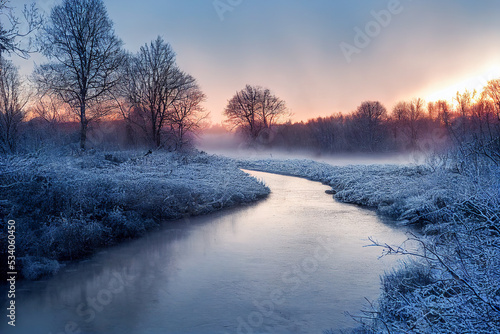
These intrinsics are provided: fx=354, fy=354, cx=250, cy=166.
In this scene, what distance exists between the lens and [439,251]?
4.55 m

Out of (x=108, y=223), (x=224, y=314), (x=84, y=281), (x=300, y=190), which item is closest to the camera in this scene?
(x=224, y=314)

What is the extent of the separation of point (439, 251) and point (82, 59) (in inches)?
723

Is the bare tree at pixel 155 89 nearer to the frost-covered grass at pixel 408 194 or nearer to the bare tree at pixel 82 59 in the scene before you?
the bare tree at pixel 82 59

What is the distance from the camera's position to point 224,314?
16.8 feet

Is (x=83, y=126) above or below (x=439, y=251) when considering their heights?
above

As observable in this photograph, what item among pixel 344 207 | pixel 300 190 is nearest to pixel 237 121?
pixel 300 190

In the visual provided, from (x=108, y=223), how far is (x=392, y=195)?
9625mm

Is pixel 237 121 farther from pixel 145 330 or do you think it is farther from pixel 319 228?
pixel 145 330

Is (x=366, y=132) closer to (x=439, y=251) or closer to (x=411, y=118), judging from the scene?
(x=411, y=118)

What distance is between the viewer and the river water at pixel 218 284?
4922mm

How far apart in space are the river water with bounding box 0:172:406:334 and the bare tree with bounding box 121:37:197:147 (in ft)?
51.3

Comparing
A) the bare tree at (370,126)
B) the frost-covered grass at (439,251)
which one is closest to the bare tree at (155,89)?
the frost-covered grass at (439,251)

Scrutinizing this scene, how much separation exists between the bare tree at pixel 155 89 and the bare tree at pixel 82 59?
489cm

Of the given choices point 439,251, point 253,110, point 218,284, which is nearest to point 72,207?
point 218,284
